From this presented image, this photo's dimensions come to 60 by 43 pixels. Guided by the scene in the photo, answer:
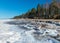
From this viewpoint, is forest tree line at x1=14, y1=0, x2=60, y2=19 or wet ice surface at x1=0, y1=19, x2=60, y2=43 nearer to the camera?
wet ice surface at x1=0, y1=19, x2=60, y2=43

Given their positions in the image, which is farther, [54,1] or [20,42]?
[54,1]

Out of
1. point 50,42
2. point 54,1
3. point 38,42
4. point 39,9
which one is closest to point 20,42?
point 38,42

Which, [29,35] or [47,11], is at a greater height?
[47,11]

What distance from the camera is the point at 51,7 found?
172 ft

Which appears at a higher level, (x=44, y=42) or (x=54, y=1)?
(x=54, y=1)

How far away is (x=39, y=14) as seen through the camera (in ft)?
191

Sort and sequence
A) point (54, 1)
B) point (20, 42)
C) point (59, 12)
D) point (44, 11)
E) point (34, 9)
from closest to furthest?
point (20, 42)
point (59, 12)
point (54, 1)
point (44, 11)
point (34, 9)

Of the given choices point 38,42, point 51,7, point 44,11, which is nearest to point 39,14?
point 44,11

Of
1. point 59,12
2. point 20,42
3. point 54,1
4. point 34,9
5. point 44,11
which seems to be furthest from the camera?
point 34,9

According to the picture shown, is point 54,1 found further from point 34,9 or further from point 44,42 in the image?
point 44,42

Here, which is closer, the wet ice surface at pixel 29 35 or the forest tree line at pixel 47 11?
the wet ice surface at pixel 29 35

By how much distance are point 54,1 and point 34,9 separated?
41.6ft

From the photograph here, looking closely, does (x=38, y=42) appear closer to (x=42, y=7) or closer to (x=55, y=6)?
(x=55, y=6)

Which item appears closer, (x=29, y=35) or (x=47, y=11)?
(x=29, y=35)
